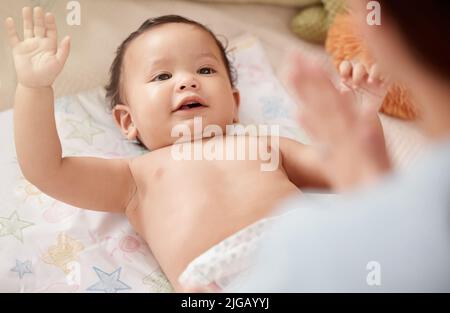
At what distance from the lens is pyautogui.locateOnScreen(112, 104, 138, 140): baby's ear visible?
43.8 inches

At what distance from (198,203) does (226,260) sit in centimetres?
13

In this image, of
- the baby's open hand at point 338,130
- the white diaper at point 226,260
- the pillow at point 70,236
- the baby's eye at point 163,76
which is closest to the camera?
the baby's open hand at point 338,130

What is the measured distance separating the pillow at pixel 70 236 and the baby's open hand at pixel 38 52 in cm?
23

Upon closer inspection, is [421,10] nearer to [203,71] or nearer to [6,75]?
[203,71]

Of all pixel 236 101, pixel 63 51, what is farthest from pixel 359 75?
pixel 63 51

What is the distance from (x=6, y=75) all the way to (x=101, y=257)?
0.45m

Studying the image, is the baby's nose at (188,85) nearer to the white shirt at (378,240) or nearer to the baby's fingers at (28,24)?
the baby's fingers at (28,24)

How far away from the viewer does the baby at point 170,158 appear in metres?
0.91

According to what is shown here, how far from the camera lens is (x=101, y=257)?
99 centimetres

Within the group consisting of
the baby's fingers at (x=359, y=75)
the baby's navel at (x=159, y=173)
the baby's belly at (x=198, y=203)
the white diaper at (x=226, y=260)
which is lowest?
the white diaper at (x=226, y=260)

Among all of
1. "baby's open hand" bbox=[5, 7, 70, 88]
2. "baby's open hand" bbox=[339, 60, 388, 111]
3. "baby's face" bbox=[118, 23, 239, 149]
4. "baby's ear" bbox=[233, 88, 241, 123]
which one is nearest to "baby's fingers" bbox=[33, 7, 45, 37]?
"baby's open hand" bbox=[5, 7, 70, 88]

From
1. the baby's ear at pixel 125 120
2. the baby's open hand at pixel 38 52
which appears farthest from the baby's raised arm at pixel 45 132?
the baby's ear at pixel 125 120

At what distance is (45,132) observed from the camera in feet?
3.05
